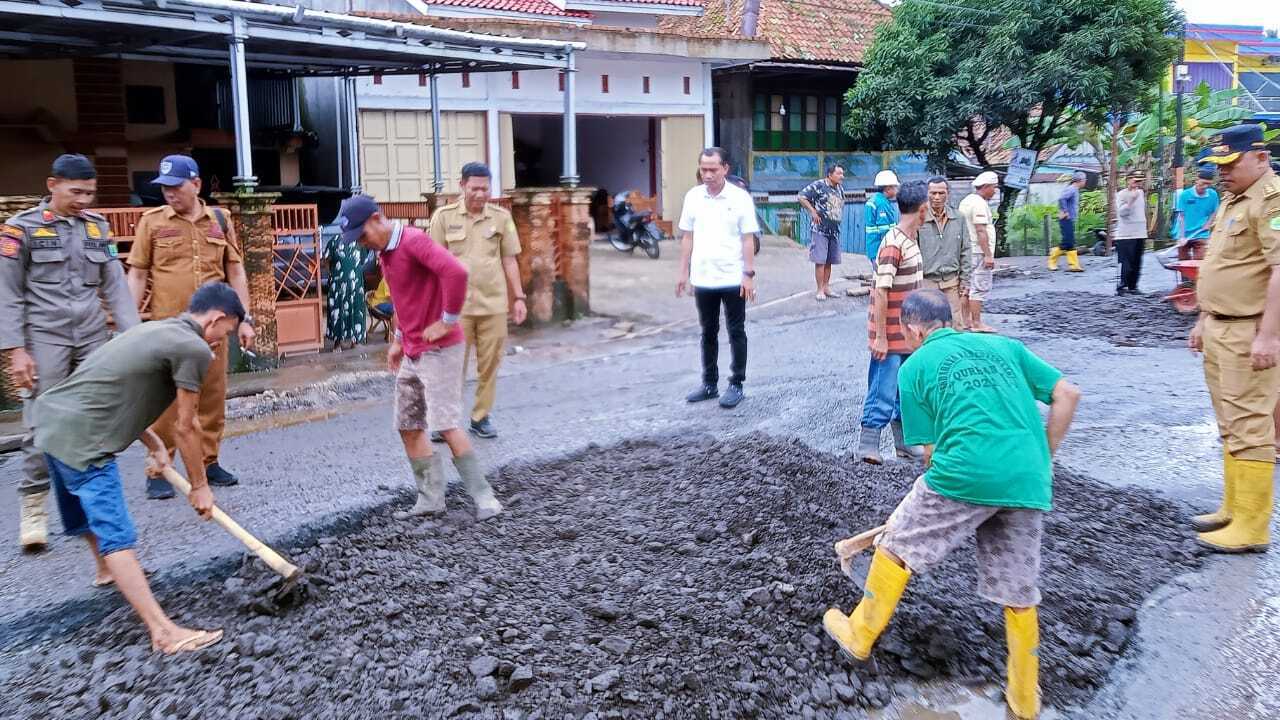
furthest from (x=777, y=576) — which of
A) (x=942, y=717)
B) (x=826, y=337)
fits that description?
(x=826, y=337)

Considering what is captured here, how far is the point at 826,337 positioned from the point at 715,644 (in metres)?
7.52

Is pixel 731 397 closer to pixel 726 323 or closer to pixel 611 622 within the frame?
pixel 726 323

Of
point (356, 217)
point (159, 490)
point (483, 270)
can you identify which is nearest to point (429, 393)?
point (356, 217)

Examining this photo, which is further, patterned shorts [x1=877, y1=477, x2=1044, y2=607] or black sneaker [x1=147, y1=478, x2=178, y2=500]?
black sneaker [x1=147, y1=478, x2=178, y2=500]

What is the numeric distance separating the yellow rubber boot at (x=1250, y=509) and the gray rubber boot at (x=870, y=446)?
1.79m

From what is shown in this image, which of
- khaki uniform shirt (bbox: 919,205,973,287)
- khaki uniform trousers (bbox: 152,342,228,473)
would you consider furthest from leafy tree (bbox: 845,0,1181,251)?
khaki uniform trousers (bbox: 152,342,228,473)

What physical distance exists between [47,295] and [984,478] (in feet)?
15.0

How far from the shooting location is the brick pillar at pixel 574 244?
12.3 metres

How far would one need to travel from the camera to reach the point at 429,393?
211 inches

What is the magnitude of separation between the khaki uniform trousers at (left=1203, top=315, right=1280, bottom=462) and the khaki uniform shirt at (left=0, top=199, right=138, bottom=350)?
18.5 ft

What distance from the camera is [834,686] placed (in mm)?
3746

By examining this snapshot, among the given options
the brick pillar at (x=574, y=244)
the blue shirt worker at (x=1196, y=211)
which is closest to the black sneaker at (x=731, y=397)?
the brick pillar at (x=574, y=244)

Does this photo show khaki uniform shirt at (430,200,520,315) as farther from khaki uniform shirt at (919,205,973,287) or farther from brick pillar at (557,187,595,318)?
brick pillar at (557,187,595,318)

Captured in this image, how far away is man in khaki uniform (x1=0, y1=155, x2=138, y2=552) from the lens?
5211 mm
